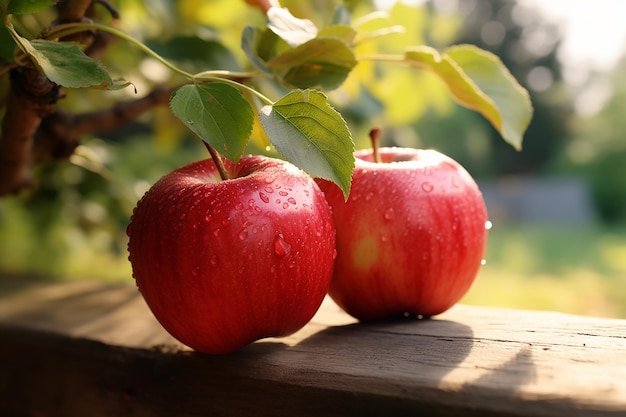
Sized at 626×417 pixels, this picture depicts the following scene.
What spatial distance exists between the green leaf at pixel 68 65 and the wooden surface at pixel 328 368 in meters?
0.26

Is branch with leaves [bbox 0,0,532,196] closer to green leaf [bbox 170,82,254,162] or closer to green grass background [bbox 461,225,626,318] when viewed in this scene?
green leaf [bbox 170,82,254,162]

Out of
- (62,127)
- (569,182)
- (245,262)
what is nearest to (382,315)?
(245,262)

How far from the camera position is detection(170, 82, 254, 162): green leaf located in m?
0.49

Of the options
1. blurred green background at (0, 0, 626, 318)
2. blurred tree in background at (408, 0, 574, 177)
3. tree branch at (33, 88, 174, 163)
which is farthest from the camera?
blurred tree in background at (408, 0, 574, 177)

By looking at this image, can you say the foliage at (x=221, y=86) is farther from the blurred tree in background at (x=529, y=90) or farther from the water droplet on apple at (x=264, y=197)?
the blurred tree in background at (x=529, y=90)

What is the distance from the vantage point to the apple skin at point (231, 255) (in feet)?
1.67

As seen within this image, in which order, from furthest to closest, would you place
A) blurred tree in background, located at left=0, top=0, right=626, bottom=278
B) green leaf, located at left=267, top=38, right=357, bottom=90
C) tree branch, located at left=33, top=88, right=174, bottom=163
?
1. blurred tree in background, located at left=0, top=0, right=626, bottom=278
2. tree branch, located at left=33, top=88, right=174, bottom=163
3. green leaf, located at left=267, top=38, right=357, bottom=90

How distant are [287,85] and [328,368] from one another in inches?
Result: 12.1

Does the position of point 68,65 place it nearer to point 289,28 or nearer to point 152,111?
point 289,28

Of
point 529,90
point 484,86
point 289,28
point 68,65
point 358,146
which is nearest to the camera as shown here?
point 68,65

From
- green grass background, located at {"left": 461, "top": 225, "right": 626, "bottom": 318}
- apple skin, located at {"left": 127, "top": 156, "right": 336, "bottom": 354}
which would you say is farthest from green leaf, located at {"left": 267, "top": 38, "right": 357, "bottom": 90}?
green grass background, located at {"left": 461, "top": 225, "right": 626, "bottom": 318}

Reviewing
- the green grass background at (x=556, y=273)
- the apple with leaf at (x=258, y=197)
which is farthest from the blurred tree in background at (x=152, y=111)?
the green grass background at (x=556, y=273)

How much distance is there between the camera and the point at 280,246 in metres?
0.52

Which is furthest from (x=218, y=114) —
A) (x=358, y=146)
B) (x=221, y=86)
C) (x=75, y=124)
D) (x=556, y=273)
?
(x=556, y=273)
